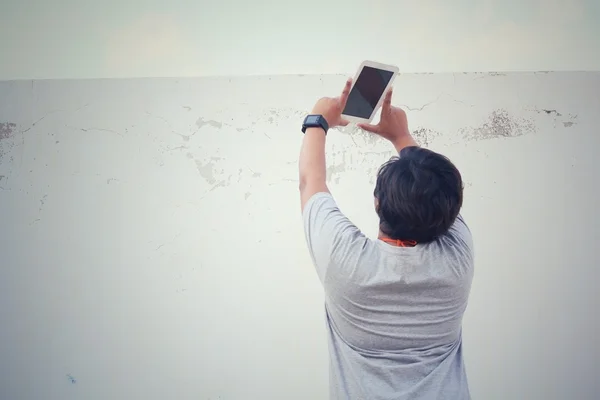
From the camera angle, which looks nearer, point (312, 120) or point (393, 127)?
point (312, 120)

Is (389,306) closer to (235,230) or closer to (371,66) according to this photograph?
(371,66)

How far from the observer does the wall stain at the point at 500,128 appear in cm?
191

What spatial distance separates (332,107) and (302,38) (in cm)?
120

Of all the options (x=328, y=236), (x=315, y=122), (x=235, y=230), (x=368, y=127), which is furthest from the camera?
(x=235, y=230)

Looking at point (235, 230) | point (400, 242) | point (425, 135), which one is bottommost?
point (400, 242)

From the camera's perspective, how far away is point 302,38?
6.45 feet

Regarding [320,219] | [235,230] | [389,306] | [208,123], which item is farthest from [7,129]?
[389,306]

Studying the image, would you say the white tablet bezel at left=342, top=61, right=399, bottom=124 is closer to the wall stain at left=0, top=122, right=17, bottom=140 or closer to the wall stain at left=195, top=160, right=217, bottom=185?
the wall stain at left=195, top=160, right=217, bottom=185

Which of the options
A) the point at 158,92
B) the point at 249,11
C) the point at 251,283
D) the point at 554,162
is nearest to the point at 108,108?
the point at 158,92

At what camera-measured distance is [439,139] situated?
6.25 feet

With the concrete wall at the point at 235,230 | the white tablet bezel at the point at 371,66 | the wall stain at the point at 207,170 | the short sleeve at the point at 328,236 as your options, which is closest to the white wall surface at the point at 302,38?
the concrete wall at the point at 235,230

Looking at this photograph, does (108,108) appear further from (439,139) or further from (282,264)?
(439,139)

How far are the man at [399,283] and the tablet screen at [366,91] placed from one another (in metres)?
0.28

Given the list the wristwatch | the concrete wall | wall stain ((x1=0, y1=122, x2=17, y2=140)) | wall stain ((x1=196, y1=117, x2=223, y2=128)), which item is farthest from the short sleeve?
wall stain ((x1=0, y1=122, x2=17, y2=140))
